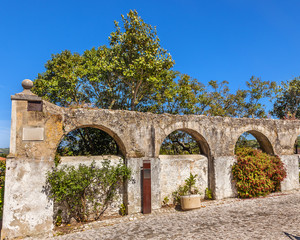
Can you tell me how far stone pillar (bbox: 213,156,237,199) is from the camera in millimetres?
8844

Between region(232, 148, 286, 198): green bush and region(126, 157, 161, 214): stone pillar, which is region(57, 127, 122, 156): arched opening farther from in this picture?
region(232, 148, 286, 198): green bush

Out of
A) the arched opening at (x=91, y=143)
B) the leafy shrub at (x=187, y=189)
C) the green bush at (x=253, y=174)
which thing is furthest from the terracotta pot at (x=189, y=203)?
the arched opening at (x=91, y=143)

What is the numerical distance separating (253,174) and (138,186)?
16.3 feet

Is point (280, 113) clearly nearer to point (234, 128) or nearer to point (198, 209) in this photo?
point (234, 128)

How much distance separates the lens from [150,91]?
13695 millimetres

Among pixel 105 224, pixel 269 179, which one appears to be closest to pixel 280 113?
pixel 269 179

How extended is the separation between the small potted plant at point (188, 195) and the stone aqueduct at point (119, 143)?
829 mm

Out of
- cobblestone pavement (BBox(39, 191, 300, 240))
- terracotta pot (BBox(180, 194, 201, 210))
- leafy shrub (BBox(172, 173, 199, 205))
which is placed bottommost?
cobblestone pavement (BBox(39, 191, 300, 240))

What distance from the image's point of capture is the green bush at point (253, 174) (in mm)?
8992

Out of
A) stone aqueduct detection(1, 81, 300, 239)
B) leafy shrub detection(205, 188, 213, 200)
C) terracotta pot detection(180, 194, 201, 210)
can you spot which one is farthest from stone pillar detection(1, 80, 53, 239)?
leafy shrub detection(205, 188, 213, 200)

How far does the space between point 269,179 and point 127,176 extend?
6.38m

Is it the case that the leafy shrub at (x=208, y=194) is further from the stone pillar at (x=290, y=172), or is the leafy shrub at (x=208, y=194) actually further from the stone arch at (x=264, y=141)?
the stone pillar at (x=290, y=172)

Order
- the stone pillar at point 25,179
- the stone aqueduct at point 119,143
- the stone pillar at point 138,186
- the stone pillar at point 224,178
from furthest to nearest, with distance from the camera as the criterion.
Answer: the stone pillar at point 224,178, the stone pillar at point 138,186, the stone aqueduct at point 119,143, the stone pillar at point 25,179

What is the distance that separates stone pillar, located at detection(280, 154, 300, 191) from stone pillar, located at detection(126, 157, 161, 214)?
21.0 feet
